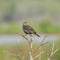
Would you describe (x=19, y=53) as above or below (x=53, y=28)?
above

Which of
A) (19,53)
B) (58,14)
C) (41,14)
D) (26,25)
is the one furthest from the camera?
(58,14)

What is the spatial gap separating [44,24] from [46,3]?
27.4 feet

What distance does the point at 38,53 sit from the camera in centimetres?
418

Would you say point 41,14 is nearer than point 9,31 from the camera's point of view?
No

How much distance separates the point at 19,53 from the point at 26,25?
2701 mm

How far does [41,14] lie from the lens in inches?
1063

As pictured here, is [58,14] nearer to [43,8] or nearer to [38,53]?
[43,8]

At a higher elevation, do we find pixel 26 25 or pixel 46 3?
pixel 26 25

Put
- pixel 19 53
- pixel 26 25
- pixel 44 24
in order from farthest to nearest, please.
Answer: pixel 44 24
pixel 26 25
pixel 19 53

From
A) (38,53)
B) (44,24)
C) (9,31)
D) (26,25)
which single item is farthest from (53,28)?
(38,53)

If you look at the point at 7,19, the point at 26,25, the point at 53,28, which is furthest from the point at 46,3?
the point at 26,25

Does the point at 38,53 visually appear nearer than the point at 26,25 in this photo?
Yes

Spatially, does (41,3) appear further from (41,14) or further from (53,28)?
(53,28)

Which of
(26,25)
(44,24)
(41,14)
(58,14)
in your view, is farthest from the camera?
(58,14)
